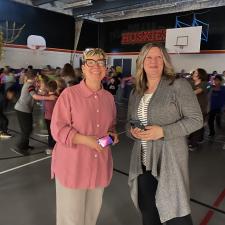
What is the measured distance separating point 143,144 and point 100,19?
14.3 m

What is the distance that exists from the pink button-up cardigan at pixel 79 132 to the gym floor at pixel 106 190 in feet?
3.43

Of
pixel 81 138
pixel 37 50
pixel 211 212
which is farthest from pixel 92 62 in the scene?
pixel 37 50

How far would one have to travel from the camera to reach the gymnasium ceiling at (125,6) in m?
10.0

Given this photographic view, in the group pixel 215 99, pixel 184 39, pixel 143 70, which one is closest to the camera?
pixel 143 70

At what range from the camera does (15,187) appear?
2.98 metres

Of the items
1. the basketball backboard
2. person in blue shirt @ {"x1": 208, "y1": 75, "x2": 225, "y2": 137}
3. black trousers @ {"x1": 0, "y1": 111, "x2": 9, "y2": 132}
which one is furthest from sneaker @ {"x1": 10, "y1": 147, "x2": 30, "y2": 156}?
the basketball backboard

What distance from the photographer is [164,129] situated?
1440mm

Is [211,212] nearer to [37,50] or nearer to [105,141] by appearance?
[105,141]

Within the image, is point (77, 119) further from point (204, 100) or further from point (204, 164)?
point (204, 100)

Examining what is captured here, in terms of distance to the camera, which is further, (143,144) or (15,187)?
(15,187)

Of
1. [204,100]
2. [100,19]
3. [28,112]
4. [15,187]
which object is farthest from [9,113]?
[100,19]

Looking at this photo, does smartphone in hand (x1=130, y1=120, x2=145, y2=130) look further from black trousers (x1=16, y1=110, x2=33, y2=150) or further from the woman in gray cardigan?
black trousers (x1=16, y1=110, x2=33, y2=150)

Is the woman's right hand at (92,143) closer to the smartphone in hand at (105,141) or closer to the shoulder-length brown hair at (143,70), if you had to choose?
the smartphone in hand at (105,141)

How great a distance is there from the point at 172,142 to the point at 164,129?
0.12 metres
